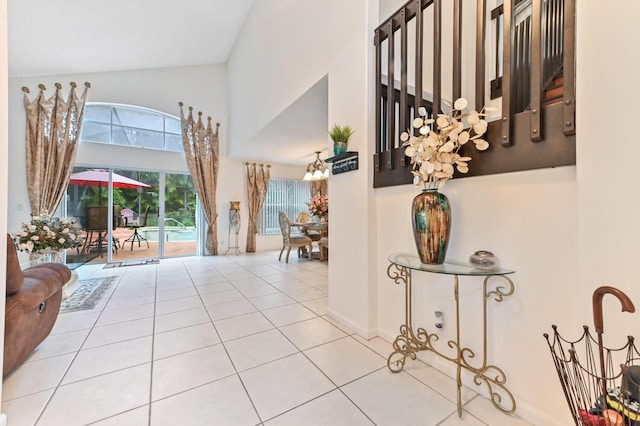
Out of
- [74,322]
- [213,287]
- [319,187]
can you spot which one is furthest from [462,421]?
[319,187]

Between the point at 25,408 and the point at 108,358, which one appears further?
the point at 108,358

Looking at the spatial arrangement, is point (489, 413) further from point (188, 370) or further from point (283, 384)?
point (188, 370)

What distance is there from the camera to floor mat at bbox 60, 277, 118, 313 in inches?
106

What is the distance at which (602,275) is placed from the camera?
931 mm

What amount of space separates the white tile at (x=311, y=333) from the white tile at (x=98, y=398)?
0.98 metres

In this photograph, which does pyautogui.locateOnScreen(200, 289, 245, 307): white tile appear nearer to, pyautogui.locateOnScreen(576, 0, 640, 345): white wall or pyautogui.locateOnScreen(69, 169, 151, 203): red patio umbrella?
pyautogui.locateOnScreen(576, 0, 640, 345): white wall

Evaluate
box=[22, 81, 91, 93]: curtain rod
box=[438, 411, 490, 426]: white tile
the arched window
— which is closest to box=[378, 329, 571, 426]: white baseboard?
box=[438, 411, 490, 426]: white tile

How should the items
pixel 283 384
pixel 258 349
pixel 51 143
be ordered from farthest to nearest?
pixel 51 143 → pixel 258 349 → pixel 283 384

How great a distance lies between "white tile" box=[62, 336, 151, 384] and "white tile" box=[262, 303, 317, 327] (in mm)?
990

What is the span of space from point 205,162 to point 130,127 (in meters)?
1.61

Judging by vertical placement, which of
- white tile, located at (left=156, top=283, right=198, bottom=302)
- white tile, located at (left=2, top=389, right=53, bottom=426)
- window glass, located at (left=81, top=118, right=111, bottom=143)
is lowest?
white tile, located at (left=156, top=283, right=198, bottom=302)

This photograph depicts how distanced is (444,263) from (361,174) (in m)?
0.96

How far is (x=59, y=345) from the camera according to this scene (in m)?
1.91

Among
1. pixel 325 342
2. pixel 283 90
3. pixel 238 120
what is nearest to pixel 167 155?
pixel 238 120
